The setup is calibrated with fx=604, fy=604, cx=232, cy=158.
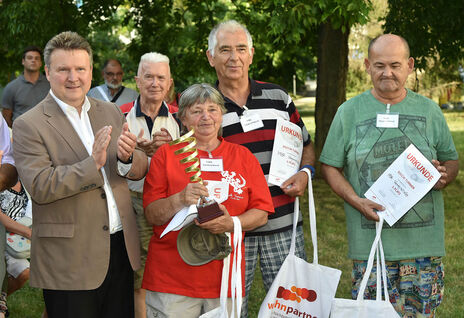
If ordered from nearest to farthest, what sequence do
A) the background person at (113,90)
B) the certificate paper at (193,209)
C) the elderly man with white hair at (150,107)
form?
1. the certificate paper at (193,209)
2. the elderly man with white hair at (150,107)
3. the background person at (113,90)

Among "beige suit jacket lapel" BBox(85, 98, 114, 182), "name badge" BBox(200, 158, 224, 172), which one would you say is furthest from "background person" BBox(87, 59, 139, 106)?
"name badge" BBox(200, 158, 224, 172)

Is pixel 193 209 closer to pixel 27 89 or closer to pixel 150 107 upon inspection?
pixel 150 107

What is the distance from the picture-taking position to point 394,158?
3461mm

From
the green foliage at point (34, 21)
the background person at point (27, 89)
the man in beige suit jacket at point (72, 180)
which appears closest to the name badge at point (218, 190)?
the man in beige suit jacket at point (72, 180)

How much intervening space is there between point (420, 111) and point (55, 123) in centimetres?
202

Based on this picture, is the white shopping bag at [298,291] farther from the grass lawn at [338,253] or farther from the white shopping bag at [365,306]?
the grass lawn at [338,253]

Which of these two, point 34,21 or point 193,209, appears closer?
point 193,209

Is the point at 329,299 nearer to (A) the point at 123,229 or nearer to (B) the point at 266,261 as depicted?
(B) the point at 266,261

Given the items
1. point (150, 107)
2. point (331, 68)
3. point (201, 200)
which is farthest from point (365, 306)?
point (331, 68)

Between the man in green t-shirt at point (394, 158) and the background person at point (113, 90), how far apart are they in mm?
2929

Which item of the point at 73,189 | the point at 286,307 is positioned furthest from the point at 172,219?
the point at 286,307

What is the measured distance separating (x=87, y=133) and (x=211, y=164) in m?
0.68

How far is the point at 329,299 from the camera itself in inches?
139

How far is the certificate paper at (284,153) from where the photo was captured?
12.0 ft
